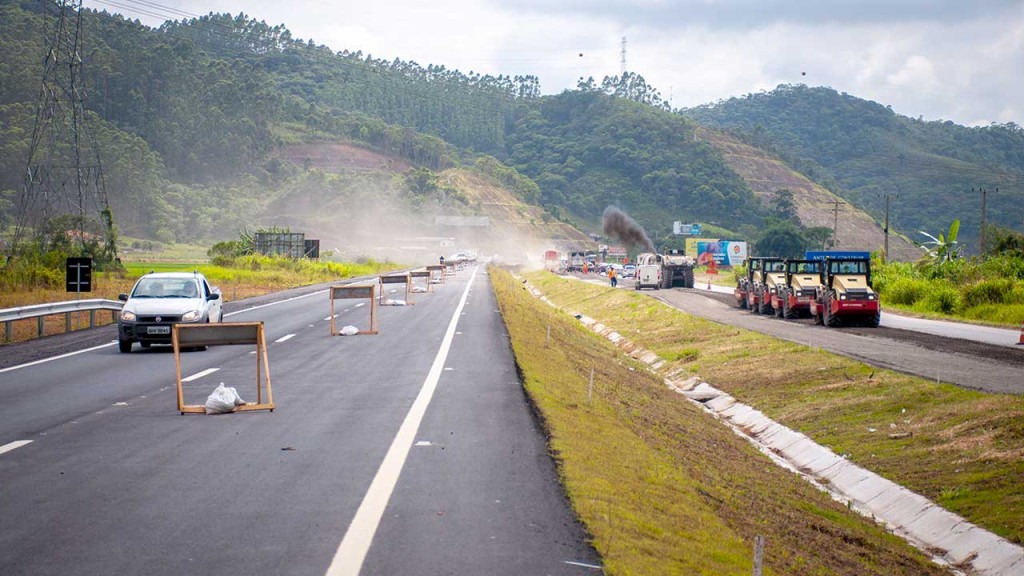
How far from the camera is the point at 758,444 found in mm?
20562

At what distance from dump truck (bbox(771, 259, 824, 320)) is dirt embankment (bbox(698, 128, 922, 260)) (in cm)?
9145

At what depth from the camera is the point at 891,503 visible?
14867 millimetres

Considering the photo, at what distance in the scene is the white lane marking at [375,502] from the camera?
6.92m

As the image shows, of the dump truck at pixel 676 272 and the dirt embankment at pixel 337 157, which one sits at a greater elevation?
the dirt embankment at pixel 337 157

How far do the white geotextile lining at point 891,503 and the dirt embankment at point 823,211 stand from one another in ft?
378

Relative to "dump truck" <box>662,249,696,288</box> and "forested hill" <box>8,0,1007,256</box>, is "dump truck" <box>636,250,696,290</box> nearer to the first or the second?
"dump truck" <box>662,249,696,288</box>

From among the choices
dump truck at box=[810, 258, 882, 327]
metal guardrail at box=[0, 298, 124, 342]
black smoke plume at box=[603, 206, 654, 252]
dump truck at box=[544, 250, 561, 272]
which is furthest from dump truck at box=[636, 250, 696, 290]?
dump truck at box=[544, 250, 561, 272]

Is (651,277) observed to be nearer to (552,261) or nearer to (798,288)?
(798,288)

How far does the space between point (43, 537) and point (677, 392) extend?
21245 millimetres

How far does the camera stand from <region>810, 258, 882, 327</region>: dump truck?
122ft

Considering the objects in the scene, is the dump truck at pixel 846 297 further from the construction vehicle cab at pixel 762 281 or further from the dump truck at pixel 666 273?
the dump truck at pixel 666 273

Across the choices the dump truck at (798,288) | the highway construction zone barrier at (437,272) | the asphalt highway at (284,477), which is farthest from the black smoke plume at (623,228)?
the asphalt highway at (284,477)

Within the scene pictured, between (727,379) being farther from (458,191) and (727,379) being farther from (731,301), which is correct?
(458,191)

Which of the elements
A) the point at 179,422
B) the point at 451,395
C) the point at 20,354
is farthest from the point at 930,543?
the point at 20,354
